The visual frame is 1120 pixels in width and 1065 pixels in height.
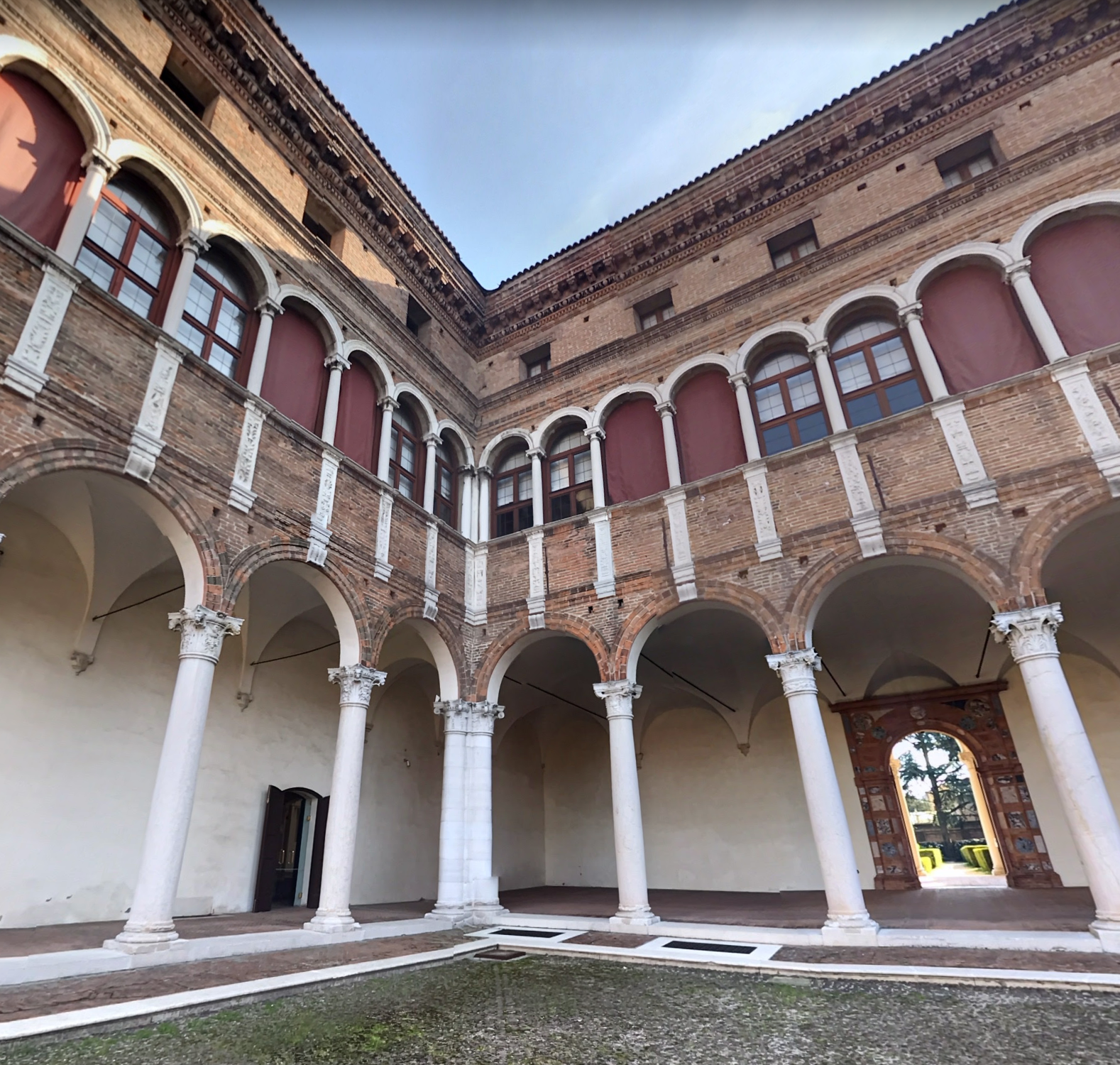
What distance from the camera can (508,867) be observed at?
45.6 ft

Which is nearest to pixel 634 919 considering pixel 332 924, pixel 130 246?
pixel 332 924

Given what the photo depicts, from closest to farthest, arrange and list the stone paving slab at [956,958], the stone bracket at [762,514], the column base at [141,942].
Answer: the stone paving slab at [956,958]
the column base at [141,942]
the stone bracket at [762,514]

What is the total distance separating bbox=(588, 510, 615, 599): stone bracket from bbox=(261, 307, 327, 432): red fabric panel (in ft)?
15.0

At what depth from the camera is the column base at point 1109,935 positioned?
5.84 m

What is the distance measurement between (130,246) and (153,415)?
8.04 ft

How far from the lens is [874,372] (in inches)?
387

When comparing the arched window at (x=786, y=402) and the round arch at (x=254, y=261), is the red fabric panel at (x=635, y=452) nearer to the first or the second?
the arched window at (x=786, y=402)

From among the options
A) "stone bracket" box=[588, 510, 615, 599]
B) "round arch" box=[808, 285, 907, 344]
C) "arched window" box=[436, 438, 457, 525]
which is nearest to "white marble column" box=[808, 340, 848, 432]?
"round arch" box=[808, 285, 907, 344]

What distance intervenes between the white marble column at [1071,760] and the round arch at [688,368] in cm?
584

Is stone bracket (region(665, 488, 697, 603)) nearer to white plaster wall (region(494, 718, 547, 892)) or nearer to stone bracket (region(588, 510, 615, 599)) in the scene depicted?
stone bracket (region(588, 510, 615, 599))

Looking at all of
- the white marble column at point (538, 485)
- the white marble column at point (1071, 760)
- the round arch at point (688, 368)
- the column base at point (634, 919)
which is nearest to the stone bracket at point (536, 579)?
the white marble column at point (538, 485)

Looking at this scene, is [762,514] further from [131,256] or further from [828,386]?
[131,256]

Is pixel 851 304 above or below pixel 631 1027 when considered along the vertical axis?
above

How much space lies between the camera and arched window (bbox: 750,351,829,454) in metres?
10.1
